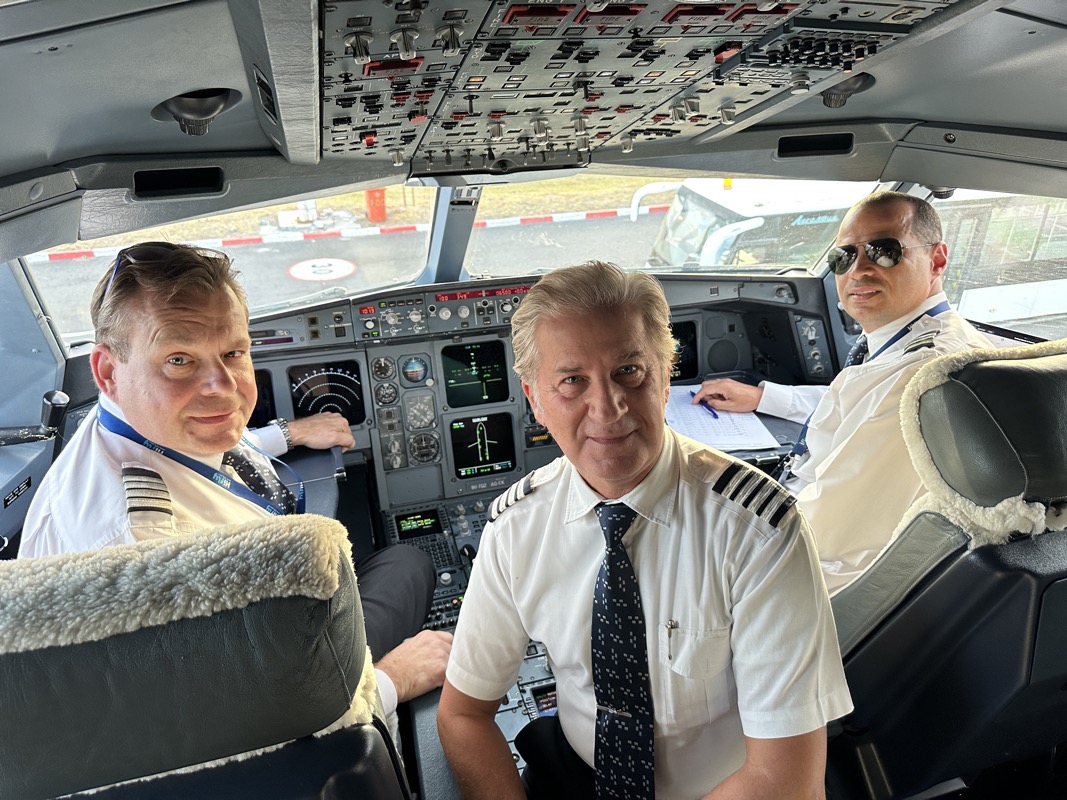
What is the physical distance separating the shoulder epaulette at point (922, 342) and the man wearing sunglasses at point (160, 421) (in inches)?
59.5

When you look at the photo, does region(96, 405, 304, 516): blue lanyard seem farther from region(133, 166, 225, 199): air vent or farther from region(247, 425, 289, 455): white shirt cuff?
region(247, 425, 289, 455): white shirt cuff

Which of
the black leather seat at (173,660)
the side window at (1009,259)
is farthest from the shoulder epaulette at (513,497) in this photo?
the side window at (1009,259)

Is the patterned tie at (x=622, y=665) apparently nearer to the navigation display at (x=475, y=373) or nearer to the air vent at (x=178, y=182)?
the air vent at (x=178, y=182)

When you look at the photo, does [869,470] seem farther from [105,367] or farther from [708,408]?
[105,367]

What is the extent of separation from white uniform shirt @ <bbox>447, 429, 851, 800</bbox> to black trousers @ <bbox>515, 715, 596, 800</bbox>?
1.7 inches

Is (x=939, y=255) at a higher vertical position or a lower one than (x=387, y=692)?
higher

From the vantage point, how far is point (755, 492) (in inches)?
49.5

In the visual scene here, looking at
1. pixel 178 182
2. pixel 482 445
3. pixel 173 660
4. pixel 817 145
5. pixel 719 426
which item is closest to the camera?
pixel 173 660

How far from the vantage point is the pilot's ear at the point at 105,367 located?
1.45 meters

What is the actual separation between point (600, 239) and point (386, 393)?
1.47 metres

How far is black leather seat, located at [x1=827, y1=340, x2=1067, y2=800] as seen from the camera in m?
1.21

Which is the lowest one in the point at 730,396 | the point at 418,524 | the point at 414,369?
the point at 418,524

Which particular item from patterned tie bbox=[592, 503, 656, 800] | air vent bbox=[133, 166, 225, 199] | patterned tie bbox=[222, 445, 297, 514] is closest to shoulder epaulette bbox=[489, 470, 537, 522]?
patterned tie bbox=[592, 503, 656, 800]

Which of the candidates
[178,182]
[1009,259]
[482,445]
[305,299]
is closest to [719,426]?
[482,445]
